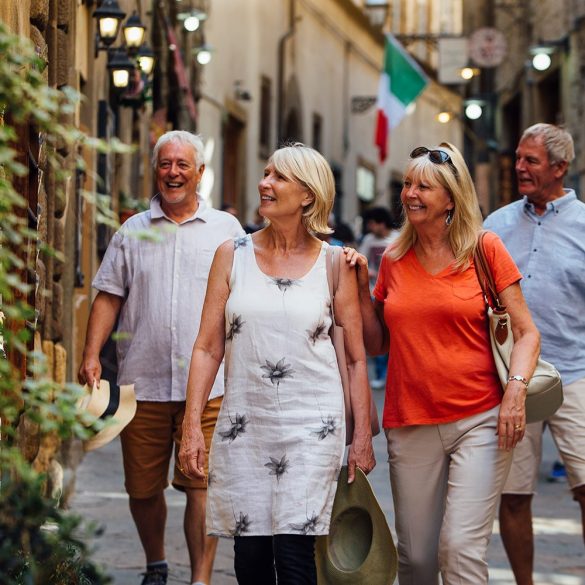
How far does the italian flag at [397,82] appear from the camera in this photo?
81.6 feet

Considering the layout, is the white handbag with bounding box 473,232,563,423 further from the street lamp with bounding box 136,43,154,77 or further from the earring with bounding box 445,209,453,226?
the street lamp with bounding box 136,43,154,77

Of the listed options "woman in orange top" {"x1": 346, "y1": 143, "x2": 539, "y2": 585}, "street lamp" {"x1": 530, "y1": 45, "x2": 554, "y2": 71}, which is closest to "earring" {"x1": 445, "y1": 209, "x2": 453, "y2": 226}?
"woman in orange top" {"x1": 346, "y1": 143, "x2": 539, "y2": 585}

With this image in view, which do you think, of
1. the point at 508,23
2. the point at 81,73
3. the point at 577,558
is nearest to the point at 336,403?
the point at 577,558

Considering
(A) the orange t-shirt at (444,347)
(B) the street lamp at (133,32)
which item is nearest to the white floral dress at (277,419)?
(A) the orange t-shirt at (444,347)

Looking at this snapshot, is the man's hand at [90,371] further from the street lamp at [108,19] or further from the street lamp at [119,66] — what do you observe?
the street lamp at [119,66]

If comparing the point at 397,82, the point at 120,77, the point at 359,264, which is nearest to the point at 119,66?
the point at 120,77

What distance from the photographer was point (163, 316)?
6594mm

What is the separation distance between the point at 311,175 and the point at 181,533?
3.62 meters

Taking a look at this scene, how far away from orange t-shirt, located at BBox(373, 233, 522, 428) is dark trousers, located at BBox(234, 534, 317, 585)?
0.60 meters

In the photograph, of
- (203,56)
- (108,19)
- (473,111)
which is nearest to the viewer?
(108,19)

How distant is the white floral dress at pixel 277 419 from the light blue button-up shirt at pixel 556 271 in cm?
168

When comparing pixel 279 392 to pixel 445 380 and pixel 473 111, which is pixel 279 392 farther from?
pixel 473 111

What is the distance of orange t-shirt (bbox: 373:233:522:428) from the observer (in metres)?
5.29

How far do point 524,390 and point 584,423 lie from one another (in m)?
1.34
